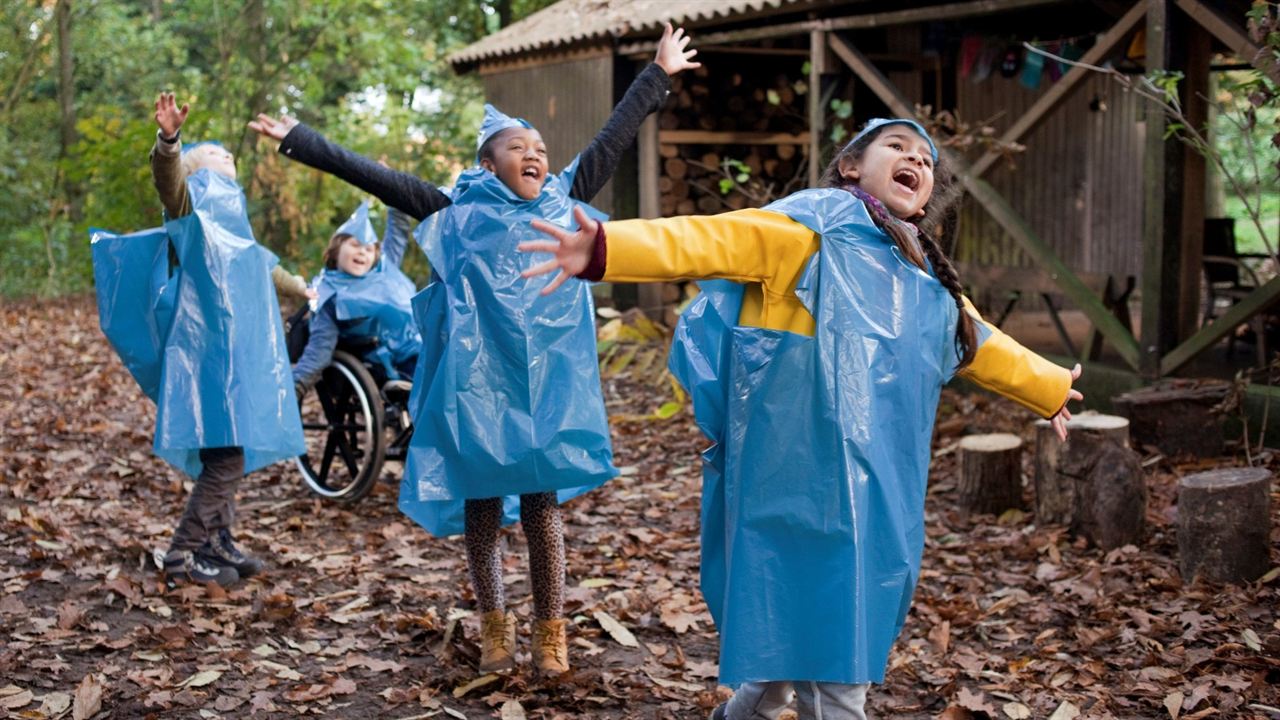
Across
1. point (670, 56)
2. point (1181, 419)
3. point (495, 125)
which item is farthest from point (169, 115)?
point (1181, 419)

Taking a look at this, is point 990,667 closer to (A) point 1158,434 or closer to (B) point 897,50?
(A) point 1158,434

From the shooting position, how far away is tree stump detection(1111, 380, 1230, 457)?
21.8 feet

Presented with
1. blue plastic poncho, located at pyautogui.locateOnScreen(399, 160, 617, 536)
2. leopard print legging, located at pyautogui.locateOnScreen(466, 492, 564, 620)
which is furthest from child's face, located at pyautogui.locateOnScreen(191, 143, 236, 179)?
leopard print legging, located at pyautogui.locateOnScreen(466, 492, 564, 620)

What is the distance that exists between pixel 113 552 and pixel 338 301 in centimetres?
169

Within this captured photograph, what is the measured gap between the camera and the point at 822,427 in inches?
110

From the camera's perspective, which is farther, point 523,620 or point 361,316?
point 361,316

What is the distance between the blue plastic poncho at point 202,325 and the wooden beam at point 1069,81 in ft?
15.4

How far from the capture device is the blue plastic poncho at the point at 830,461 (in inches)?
109

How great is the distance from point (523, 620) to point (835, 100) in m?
5.80

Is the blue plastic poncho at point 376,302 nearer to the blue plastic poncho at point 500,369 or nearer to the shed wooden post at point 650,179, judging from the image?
the blue plastic poncho at point 500,369

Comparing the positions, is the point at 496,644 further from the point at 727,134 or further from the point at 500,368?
the point at 727,134

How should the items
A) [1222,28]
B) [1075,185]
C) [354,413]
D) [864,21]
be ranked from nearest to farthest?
[1222,28]
[354,413]
[864,21]
[1075,185]

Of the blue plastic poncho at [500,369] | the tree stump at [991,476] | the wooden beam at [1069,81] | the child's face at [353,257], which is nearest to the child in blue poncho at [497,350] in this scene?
the blue plastic poncho at [500,369]

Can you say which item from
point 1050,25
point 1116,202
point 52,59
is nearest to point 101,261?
point 1050,25
